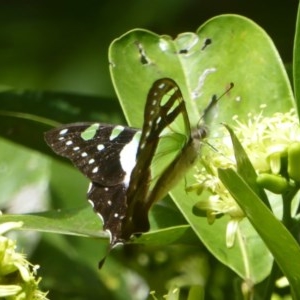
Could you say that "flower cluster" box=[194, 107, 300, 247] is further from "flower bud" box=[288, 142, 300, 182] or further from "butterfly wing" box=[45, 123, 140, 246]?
"butterfly wing" box=[45, 123, 140, 246]

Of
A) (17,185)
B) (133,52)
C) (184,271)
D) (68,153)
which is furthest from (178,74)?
(17,185)

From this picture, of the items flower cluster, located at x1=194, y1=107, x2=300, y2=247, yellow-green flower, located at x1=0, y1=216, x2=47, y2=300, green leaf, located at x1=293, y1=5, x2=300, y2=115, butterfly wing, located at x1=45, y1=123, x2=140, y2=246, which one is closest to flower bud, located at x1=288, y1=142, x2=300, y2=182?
flower cluster, located at x1=194, y1=107, x2=300, y2=247

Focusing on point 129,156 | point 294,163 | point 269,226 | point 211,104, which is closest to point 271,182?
point 294,163

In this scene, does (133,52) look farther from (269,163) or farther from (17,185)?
(17,185)

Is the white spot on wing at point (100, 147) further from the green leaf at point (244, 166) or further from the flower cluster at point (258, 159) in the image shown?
the green leaf at point (244, 166)

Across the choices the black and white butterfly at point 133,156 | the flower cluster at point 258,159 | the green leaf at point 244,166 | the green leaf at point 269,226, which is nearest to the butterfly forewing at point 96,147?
the black and white butterfly at point 133,156
